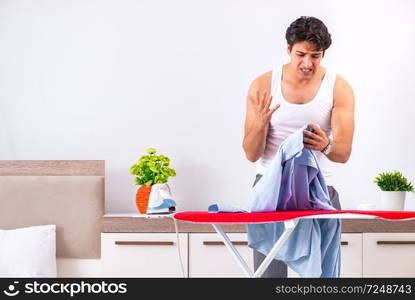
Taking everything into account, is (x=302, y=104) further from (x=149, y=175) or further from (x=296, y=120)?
(x=149, y=175)

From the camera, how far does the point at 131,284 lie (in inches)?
78.4

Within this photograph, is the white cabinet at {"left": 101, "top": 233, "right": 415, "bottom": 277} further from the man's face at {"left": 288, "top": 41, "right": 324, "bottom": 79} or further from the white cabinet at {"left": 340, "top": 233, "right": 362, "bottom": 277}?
the man's face at {"left": 288, "top": 41, "right": 324, "bottom": 79}

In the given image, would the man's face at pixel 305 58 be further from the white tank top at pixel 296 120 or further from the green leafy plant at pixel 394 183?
the green leafy plant at pixel 394 183

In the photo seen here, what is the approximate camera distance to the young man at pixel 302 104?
2689 mm

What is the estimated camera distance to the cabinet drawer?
350 cm

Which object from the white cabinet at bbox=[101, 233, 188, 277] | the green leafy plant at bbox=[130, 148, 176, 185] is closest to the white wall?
the green leafy plant at bbox=[130, 148, 176, 185]

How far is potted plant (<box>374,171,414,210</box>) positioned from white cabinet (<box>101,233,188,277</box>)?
3.59 ft

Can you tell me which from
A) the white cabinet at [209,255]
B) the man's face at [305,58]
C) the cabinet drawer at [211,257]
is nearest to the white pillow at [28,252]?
the white cabinet at [209,255]

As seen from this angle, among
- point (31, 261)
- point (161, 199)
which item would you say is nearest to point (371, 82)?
point (161, 199)

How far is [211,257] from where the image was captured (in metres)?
3.50

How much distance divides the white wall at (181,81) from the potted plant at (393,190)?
178 mm

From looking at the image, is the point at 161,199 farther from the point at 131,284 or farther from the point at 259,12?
the point at 131,284

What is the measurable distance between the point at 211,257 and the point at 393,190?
1045mm

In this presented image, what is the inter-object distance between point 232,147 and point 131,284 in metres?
1.94
